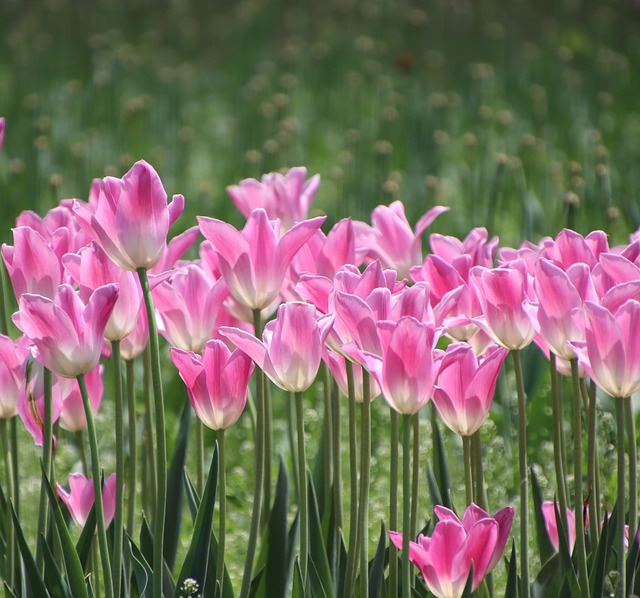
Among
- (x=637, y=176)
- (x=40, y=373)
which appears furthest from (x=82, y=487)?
(x=637, y=176)

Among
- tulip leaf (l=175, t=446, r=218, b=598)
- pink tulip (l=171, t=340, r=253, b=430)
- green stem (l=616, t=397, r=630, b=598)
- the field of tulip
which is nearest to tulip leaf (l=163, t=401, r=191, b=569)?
the field of tulip

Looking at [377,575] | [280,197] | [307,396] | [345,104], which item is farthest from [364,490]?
[345,104]

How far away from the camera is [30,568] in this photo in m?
0.97

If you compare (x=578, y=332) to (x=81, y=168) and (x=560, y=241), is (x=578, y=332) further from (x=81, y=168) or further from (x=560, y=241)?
(x=81, y=168)

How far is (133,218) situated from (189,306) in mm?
240

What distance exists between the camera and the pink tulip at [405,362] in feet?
2.92

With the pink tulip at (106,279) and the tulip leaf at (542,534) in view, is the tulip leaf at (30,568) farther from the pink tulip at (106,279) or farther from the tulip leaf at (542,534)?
the tulip leaf at (542,534)

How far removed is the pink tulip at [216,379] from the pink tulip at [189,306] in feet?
0.49

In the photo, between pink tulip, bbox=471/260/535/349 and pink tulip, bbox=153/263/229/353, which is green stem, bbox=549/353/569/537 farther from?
pink tulip, bbox=153/263/229/353

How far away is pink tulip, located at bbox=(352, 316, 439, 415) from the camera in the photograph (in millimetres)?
890

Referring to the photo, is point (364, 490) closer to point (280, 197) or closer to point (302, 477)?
point (302, 477)

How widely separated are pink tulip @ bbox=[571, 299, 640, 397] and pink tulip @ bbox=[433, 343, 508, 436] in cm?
11

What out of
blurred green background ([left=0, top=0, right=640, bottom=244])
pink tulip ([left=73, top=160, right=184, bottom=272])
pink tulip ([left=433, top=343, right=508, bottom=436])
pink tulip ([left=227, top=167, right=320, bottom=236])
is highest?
blurred green background ([left=0, top=0, right=640, bottom=244])

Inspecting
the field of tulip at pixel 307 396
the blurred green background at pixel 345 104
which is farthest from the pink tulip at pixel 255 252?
the blurred green background at pixel 345 104
